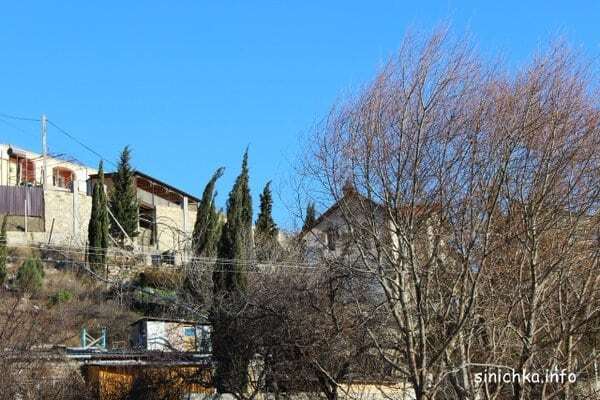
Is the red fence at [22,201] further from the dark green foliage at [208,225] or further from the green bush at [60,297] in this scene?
the green bush at [60,297]

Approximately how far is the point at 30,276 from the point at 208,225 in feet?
23.9

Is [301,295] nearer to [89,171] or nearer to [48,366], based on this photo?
[48,366]

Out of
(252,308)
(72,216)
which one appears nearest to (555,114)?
(252,308)

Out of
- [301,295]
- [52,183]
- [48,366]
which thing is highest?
[52,183]

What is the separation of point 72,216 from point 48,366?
2419 cm

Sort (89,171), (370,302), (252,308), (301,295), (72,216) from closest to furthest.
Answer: (370,302) → (301,295) → (252,308) → (72,216) → (89,171)

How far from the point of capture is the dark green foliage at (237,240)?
2661 centimetres

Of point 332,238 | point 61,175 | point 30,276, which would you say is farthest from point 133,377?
point 61,175

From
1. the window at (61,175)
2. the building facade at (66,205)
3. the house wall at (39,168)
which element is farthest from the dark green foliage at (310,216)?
the window at (61,175)

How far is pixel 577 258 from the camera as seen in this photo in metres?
13.5

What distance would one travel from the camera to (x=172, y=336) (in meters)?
22.8

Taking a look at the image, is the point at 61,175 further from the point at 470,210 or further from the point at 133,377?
the point at 470,210

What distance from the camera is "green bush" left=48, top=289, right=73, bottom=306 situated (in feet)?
101

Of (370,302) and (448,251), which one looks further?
(370,302)
